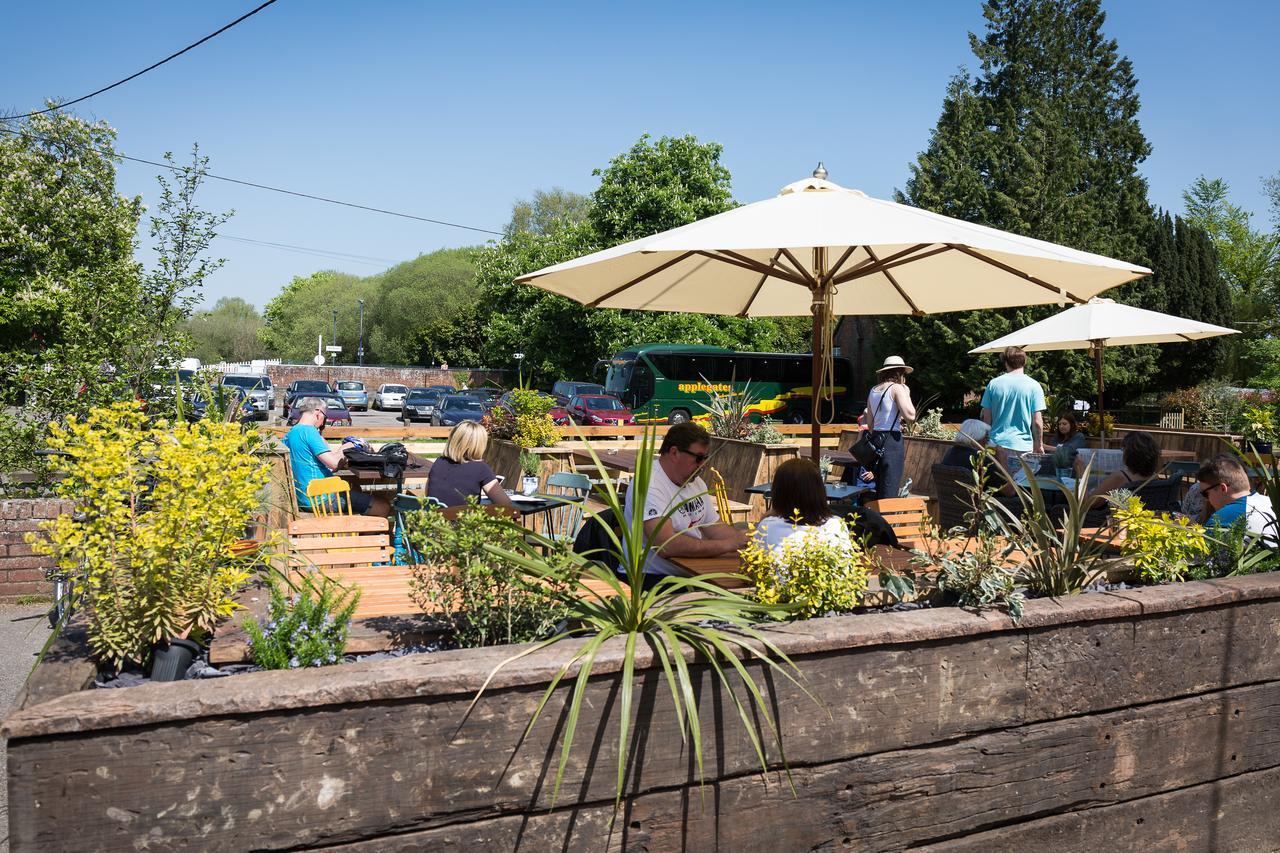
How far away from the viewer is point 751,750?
112 inches

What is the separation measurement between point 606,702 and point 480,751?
1.19 feet

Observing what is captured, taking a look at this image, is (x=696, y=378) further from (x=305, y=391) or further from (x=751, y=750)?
(x=751, y=750)

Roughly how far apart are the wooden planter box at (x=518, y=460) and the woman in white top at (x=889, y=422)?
130 inches

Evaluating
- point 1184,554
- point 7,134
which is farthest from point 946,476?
point 7,134

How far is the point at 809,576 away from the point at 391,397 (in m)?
48.2

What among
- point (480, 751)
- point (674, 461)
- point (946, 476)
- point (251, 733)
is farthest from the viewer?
point (946, 476)

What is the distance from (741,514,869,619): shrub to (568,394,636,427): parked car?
26.8 metres

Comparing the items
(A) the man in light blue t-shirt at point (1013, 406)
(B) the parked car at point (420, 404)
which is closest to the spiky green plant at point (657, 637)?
(A) the man in light blue t-shirt at point (1013, 406)

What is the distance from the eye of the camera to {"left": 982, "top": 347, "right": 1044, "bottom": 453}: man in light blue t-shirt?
24.7ft

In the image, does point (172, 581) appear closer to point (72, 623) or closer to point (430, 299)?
point (72, 623)

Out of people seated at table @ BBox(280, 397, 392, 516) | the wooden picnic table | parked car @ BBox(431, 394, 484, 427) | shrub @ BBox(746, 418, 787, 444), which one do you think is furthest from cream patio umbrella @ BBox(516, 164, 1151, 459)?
parked car @ BBox(431, 394, 484, 427)

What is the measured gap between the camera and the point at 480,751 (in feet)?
8.29

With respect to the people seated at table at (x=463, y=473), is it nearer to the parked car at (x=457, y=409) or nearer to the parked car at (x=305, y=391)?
the parked car at (x=457, y=409)

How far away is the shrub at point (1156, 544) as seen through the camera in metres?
3.81
